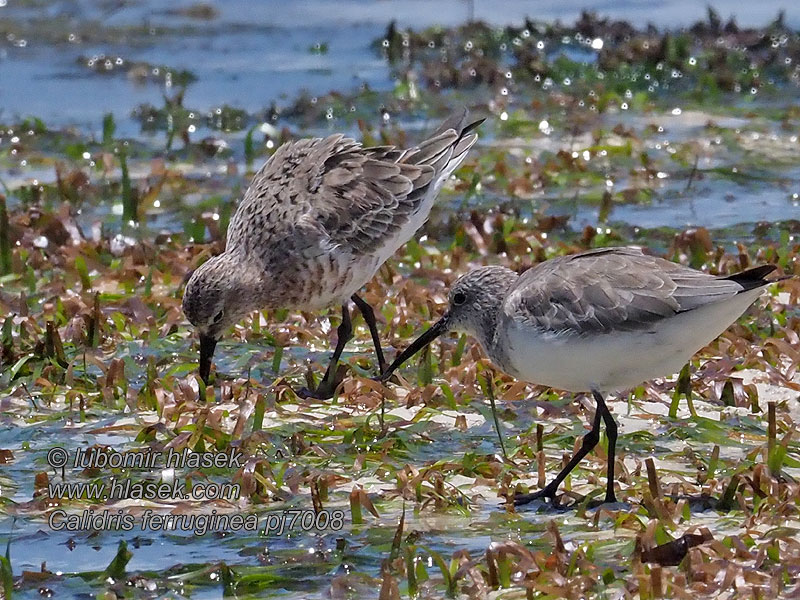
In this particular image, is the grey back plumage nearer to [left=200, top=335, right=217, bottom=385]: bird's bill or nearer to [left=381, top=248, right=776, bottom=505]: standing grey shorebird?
[left=381, top=248, right=776, bottom=505]: standing grey shorebird

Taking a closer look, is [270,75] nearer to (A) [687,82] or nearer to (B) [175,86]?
(B) [175,86]

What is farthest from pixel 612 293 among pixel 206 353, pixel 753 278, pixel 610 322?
pixel 206 353

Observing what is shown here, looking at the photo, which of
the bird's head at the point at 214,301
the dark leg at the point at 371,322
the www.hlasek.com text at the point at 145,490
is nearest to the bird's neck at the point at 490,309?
the dark leg at the point at 371,322

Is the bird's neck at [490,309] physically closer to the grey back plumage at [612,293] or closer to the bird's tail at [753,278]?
the grey back plumage at [612,293]

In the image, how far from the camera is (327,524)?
540cm

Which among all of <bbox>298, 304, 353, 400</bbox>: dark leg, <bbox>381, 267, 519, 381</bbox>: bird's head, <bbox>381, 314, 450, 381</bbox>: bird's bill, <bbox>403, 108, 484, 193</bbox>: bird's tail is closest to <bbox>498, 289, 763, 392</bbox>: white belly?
<bbox>381, 267, 519, 381</bbox>: bird's head

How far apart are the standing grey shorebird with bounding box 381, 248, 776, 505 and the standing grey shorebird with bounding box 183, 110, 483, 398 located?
1556 mm

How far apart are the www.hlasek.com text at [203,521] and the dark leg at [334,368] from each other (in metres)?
1.50

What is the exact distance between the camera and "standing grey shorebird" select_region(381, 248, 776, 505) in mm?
5535

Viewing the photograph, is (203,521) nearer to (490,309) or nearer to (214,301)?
(490,309)

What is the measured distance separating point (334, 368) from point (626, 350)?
2.02 metres

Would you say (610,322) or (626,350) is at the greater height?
(610,322)

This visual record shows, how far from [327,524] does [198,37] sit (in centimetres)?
1246

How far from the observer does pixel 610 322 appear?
5.59 metres
